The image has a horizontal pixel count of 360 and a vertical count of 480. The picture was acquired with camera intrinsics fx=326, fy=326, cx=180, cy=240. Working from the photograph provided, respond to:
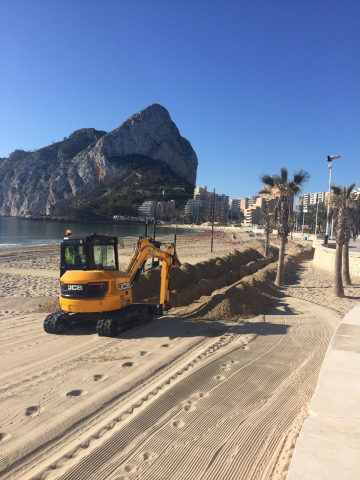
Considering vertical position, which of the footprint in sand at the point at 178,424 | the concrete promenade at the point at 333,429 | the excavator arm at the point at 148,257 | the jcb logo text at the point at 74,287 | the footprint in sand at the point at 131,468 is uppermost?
the excavator arm at the point at 148,257

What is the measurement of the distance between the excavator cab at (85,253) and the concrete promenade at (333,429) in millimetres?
5749

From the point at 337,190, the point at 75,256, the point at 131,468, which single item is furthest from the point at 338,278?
the point at 131,468

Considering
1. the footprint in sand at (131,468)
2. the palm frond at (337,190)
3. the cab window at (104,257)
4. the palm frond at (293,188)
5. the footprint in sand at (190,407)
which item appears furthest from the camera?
the palm frond at (293,188)

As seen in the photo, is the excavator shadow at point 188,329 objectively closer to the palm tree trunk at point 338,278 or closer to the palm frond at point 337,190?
the palm tree trunk at point 338,278

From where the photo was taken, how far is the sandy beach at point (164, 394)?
361cm

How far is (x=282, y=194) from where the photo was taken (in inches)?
642

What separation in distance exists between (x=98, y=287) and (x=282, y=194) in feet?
37.9

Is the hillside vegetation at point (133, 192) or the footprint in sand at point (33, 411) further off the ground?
the hillside vegetation at point (133, 192)

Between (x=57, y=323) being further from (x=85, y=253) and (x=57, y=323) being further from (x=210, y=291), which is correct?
(x=210, y=291)

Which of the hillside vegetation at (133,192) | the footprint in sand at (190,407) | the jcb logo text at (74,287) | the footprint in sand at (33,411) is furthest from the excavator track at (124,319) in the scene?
the hillside vegetation at (133,192)

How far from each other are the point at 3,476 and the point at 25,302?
32.3ft

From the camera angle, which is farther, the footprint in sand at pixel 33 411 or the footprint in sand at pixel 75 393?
the footprint in sand at pixel 75 393

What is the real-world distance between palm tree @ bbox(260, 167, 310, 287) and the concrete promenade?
432 inches

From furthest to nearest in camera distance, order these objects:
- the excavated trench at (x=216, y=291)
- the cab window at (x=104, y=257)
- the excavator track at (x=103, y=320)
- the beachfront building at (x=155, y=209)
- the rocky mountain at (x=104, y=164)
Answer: the rocky mountain at (x=104, y=164) < the beachfront building at (x=155, y=209) < the excavated trench at (x=216, y=291) < the cab window at (x=104, y=257) < the excavator track at (x=103, y=320)
